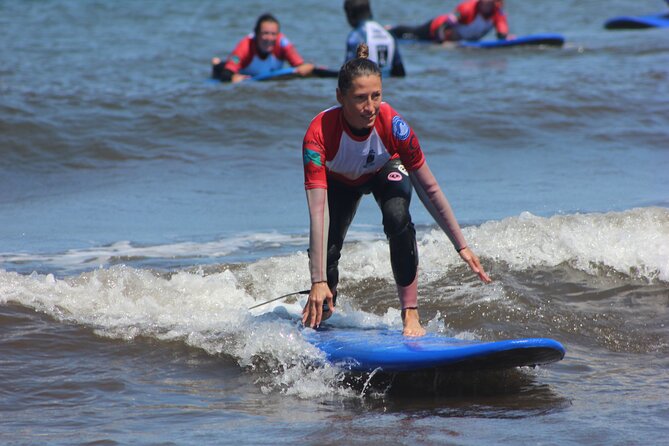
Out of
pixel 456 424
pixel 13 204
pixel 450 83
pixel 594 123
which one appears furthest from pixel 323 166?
pixel 450 83

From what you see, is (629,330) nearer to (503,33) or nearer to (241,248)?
(241,248)

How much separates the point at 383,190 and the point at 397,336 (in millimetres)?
675

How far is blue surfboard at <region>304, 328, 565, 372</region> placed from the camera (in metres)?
4.01

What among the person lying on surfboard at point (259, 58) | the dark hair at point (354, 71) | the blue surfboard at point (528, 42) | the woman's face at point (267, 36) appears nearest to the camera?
the dark hair at point (354, 71)

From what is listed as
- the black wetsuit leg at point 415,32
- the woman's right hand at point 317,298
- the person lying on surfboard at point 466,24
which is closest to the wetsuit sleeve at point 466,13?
the person lying on surfboard at point 466,24

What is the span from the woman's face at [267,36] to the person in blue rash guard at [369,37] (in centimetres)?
114

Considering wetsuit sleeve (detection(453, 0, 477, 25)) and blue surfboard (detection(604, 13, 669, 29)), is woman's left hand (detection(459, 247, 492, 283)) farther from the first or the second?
blue surfboard (detection(604, 13, 669, 29))

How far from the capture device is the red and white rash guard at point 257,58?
538 inches

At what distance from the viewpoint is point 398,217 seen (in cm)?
441

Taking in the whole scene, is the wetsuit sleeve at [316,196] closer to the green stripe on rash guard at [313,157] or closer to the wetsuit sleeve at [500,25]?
the green stripe on rash guard at [313,157]

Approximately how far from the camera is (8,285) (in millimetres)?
5734

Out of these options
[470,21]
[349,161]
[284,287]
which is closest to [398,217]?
[349,161]

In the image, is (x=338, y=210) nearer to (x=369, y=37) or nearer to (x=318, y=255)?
(x=318, y=255)

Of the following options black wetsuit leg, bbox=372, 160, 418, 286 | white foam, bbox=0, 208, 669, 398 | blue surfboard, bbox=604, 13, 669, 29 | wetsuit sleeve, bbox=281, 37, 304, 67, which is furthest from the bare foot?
blue surfboard, bbox=604, 13, 669, 29
